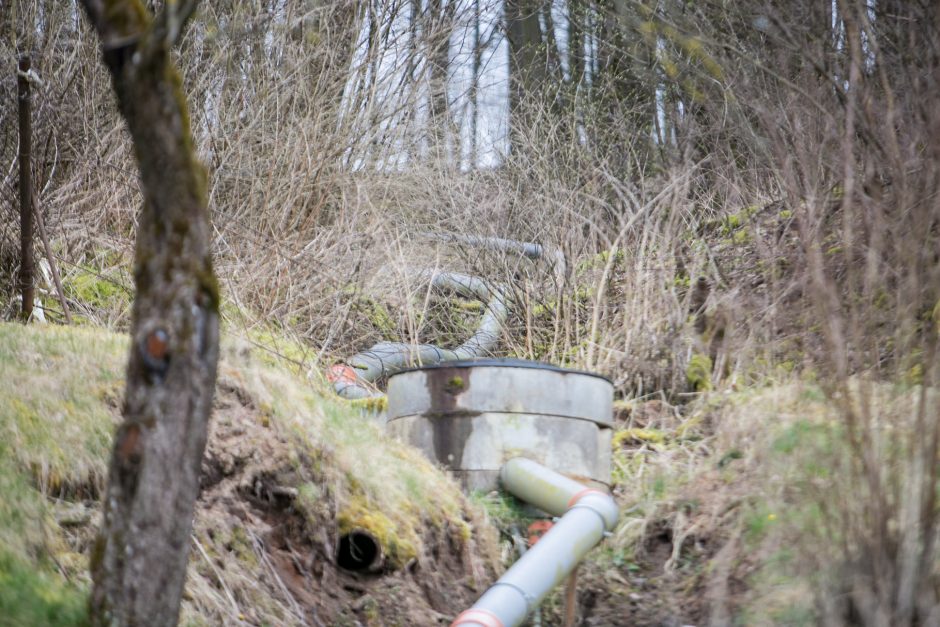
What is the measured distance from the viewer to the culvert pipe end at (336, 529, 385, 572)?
4512 millimetres

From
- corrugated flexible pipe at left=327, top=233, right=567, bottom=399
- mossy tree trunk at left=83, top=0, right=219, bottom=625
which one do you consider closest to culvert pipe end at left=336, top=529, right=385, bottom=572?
mossy tree trunk at left=83, top=0, right=219, bottom=625

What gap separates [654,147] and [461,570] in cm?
695

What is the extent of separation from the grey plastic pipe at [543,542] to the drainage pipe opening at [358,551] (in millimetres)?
492

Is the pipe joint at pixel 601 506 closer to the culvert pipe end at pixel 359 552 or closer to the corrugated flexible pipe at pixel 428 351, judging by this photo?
the culvert pipe end at pixel 359 552

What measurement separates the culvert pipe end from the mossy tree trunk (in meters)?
2.19

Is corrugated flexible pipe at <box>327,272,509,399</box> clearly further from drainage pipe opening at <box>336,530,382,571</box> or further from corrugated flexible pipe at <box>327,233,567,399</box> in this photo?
drainage pipe opening at <box>336,530,382,571</box>

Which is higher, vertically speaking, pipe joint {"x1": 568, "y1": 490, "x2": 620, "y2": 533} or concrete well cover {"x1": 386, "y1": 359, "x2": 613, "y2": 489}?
concrete well cover {"x1": 386, "y1": 359, "x2": 613, "y2": 489}

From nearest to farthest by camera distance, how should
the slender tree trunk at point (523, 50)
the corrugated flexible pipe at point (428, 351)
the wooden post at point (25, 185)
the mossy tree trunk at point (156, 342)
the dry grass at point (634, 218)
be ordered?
the mossy tree trunk at point (156, 342)
the dry grass at point (634, 218)
the wooden post at point (25, 185)
the corrugated flexible pipe at point (428, 351)
the slender tree trunk at point (523, 50)

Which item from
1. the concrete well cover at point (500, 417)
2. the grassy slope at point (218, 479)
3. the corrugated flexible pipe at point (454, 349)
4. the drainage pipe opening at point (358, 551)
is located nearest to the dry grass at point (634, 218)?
the corrugated flexible pipe at point (454, 349)

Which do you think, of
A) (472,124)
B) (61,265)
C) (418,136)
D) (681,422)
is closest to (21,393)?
(61,265)

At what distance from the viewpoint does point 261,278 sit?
8023 millimetres

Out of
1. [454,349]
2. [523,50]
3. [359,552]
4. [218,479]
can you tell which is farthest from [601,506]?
[523,50]

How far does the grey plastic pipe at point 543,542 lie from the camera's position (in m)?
4.03

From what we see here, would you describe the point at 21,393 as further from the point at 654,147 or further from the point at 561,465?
the point at 654,147
